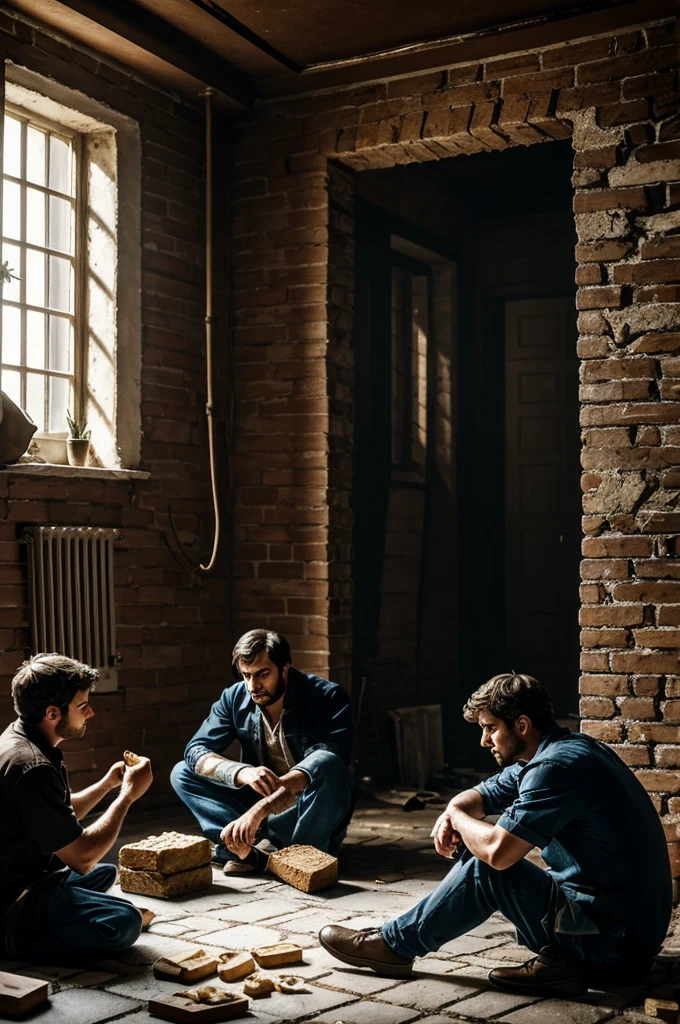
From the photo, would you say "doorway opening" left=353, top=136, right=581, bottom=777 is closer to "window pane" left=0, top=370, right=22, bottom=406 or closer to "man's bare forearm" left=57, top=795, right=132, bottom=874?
"window pane" left=0, top=370, right=22, bottom=406

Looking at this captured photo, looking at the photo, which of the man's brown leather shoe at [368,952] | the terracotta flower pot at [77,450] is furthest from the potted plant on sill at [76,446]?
the man's brown leather shoe at [368,952]

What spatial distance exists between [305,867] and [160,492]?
92.7 inches

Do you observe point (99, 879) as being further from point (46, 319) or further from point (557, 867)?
point (46, 319)

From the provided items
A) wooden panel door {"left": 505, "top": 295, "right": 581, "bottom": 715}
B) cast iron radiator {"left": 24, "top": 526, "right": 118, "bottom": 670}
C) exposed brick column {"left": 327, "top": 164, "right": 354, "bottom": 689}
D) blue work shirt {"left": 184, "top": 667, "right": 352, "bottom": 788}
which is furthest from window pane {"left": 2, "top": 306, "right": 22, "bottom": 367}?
wooden panel door {"left": 505, "top": 295, "right": 581, "bottom": 715}

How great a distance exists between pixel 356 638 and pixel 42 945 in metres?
4.19

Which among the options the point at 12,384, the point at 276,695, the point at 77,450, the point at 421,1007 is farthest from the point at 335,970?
the point at 12,384

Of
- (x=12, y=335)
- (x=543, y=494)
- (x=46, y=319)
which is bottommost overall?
(x=543, y=494)

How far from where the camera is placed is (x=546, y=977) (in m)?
3.33

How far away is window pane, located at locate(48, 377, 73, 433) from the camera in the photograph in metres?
5.86

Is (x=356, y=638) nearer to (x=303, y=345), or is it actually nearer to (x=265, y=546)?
(x=265, y=546)

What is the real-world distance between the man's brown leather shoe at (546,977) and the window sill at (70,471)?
10.3 feet

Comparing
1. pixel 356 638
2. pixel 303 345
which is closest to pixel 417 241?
pixel 303 345

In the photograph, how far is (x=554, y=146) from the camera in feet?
25.3

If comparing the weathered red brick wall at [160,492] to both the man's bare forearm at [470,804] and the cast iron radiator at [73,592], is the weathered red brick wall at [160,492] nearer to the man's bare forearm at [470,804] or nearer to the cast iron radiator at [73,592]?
the cast iron radiator at [73,592]
